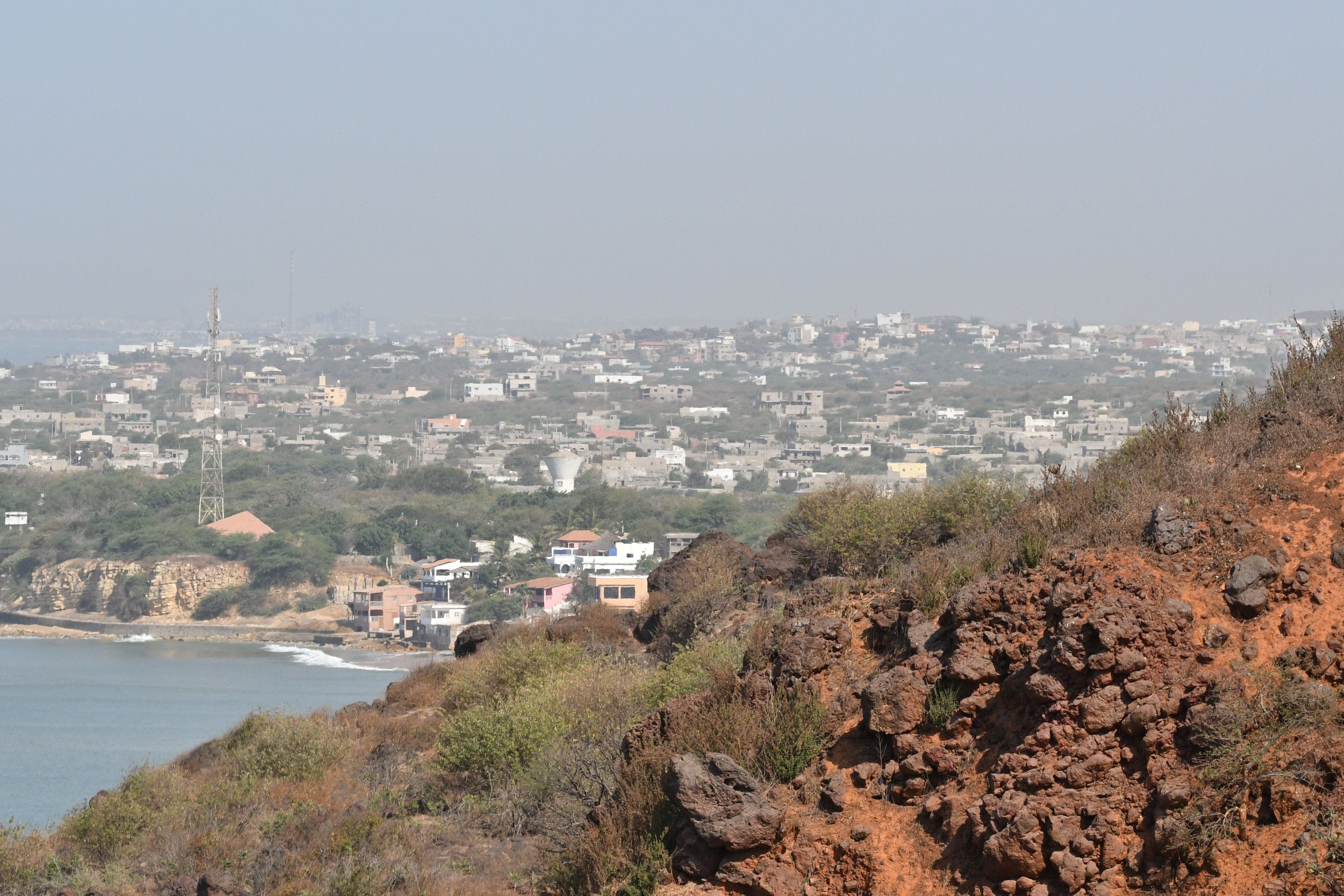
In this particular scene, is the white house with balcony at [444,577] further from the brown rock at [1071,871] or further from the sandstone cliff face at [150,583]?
the brown rock at [1071,871]

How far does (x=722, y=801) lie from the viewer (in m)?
5.14

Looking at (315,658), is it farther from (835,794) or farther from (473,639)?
(835,794)

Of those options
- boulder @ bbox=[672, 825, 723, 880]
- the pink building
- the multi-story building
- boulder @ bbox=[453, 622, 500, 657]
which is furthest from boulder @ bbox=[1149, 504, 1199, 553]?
the multi-story building

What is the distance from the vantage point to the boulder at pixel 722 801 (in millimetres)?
5020

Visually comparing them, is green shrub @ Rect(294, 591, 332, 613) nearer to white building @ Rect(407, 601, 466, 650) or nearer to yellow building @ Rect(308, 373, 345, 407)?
white building @ Rect(407, 601, 466, 650)

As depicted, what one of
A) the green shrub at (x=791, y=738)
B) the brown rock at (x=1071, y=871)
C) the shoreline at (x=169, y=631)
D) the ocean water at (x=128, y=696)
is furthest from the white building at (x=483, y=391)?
the brown rock at (x=1071, y=871)

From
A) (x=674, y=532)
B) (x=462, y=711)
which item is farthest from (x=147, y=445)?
(x=462, y=711)

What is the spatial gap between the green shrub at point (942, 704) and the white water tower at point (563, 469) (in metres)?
82.3

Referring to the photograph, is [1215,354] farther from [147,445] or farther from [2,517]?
[2,517]

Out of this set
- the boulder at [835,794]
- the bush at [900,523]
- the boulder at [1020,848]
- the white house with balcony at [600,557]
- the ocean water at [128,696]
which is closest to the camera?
the boulder at [1020,848]

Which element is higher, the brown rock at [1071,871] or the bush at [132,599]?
the brown rock at [1071,871]

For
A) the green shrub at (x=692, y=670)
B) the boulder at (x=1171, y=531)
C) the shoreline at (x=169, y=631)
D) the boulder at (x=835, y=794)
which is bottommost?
the shoreline at (x=169, y=631)

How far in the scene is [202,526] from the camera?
64.7m

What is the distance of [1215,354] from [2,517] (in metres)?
Answer: 156
